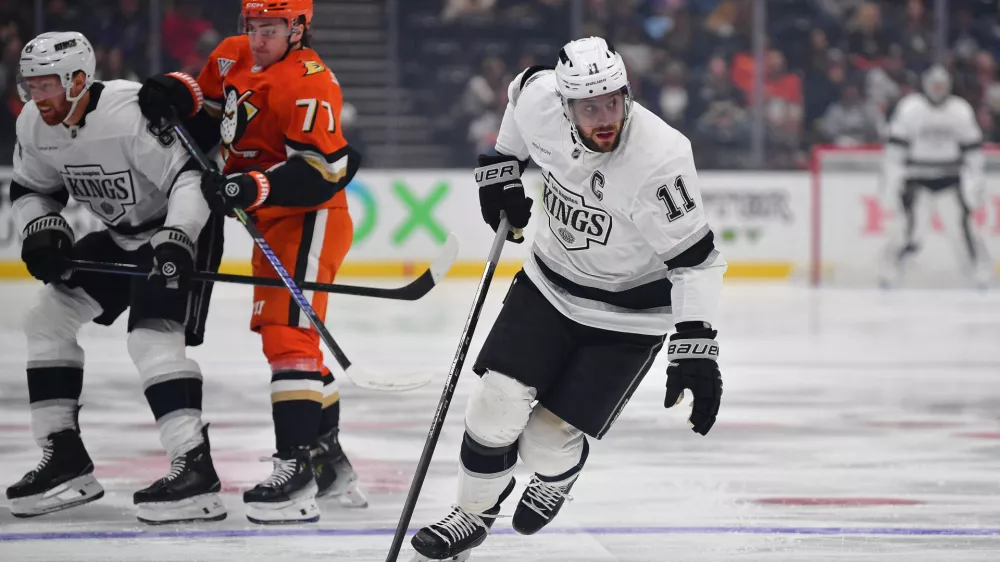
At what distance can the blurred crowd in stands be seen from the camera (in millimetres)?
10891

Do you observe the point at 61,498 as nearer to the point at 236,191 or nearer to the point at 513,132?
the point at 236,191

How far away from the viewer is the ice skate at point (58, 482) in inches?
140

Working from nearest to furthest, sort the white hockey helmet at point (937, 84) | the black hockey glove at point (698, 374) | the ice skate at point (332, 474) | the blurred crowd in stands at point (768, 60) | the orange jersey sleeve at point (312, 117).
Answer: the black hockey glove at point (698, 374) → the orange jersey sleeve at point (312, 117) → the ice skate at point (332, 474) → the white hockey helmet at point (937, 84) → the blurred crowd in stands at point (768, 60)

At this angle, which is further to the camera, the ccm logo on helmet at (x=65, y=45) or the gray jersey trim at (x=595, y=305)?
the ccm logo on helmet at (x=65, y=45)

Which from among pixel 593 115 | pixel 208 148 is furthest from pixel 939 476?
pixel 208 148

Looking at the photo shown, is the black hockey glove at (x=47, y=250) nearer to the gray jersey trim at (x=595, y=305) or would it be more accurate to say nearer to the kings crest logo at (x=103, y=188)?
the kings crest logo at (x=103, y=188)

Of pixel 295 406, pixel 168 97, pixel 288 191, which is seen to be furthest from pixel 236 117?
pixel 295 406

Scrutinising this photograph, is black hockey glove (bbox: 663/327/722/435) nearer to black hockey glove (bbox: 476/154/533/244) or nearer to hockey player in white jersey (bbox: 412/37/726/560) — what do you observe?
hockey player in white jersey (bbox: 412/37/726/560)

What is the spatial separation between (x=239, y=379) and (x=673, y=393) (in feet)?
10.7

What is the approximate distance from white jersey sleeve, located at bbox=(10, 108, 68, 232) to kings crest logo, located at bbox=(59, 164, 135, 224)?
7 cm

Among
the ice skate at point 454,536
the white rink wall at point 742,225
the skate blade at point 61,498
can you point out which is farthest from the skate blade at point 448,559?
the white rink wall at point 742,225

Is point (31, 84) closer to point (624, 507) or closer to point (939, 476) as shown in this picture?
point (624, 507)

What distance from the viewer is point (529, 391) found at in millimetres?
3055

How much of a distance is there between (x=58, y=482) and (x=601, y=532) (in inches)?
53.8
